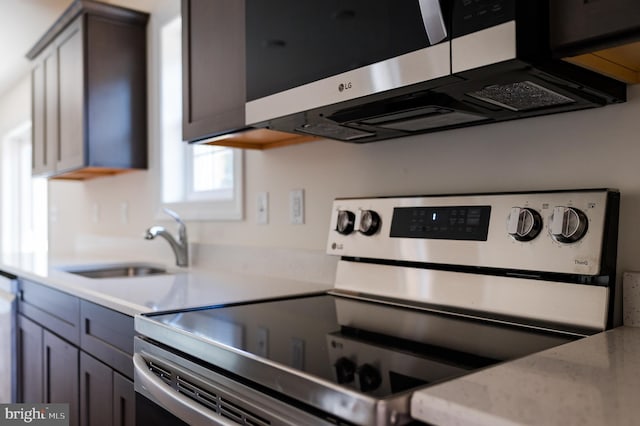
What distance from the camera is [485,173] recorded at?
131cm

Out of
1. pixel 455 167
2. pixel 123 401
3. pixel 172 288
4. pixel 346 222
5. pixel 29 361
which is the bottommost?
pixel 29 361

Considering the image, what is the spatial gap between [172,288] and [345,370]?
1.04 m

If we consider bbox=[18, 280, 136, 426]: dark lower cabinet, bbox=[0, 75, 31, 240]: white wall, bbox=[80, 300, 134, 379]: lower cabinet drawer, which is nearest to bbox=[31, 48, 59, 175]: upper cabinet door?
bbox=[18, 280, 136, 426]: dark lower cabinet

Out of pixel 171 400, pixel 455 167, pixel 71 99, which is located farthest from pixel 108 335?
pixel 71 99

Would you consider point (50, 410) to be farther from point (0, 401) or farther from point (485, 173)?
point (485, 173)

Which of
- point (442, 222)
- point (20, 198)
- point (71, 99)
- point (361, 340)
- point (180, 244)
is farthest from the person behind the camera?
point (20, 198)

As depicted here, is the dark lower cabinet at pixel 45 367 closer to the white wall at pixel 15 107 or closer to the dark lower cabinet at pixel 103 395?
the dark lower cabinet at pixel 103 395

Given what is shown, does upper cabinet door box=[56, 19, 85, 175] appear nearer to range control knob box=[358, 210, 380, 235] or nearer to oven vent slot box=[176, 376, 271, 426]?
range control knob box=[358, 210, 380, 235]

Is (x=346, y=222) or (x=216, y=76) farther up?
(x=216, y=76)

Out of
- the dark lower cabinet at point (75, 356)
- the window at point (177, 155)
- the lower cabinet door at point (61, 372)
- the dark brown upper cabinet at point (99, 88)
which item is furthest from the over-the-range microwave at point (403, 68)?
the dark brown upper cabinet at point (99, 88)

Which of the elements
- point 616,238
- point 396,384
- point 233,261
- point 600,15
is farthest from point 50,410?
point 600,15

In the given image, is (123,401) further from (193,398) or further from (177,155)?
(177,155)

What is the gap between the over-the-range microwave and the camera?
844 millimetres

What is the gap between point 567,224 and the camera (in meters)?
1.04
